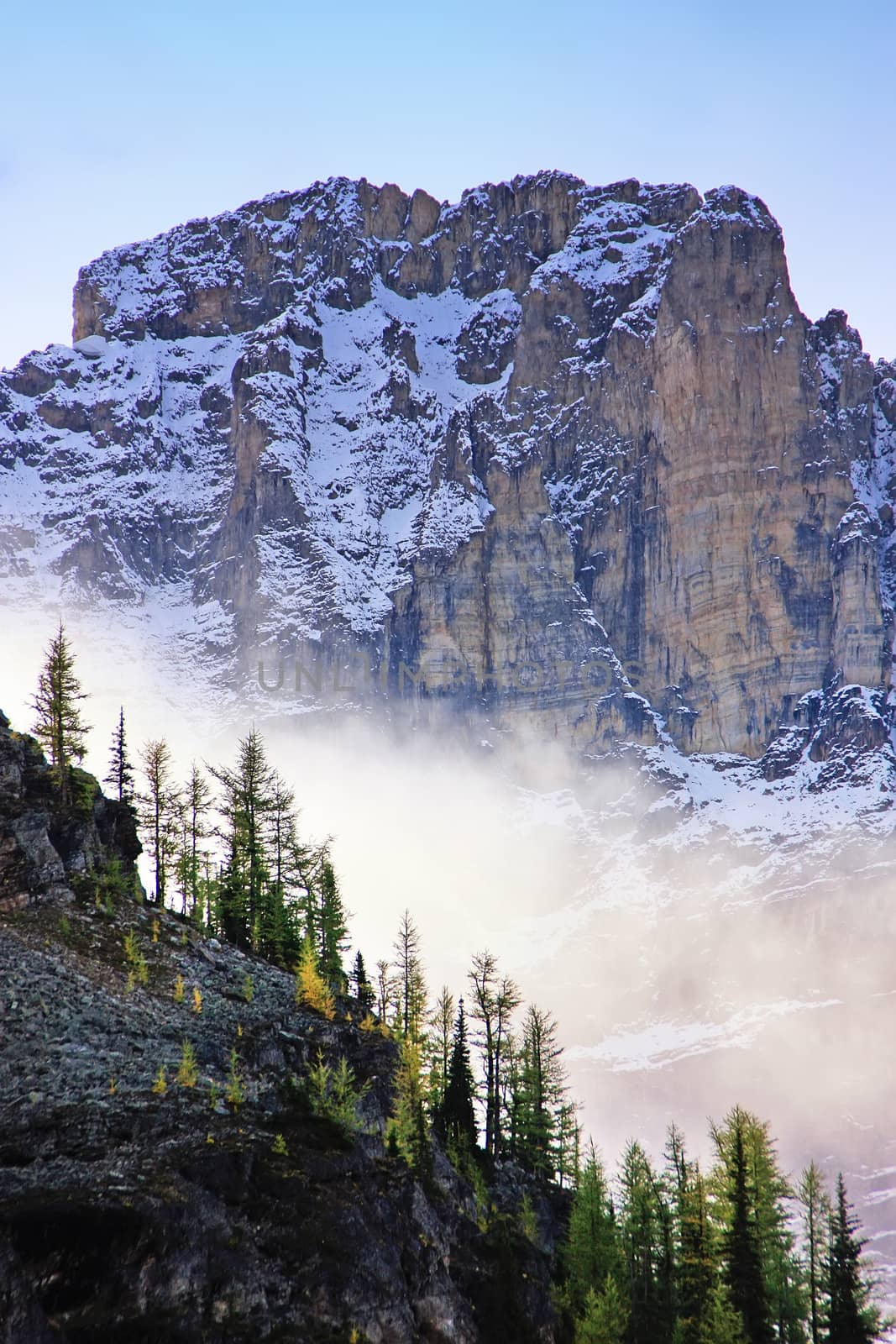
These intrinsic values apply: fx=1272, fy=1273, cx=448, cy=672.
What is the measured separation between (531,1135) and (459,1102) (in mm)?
6954

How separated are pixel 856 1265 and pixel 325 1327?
3027cm

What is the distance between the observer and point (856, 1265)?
5194 centimetres

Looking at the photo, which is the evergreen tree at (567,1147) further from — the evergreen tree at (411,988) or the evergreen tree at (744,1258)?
the evergreen tree at (744,1258)

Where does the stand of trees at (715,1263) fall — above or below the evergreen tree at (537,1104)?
below

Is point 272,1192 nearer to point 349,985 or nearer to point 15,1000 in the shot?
point 15,1000

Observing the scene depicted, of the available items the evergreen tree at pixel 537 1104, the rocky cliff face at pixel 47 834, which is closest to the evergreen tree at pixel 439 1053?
the evergreen tree at pixel 537 1104

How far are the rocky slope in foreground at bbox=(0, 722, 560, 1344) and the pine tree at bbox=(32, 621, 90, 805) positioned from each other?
21.4ft

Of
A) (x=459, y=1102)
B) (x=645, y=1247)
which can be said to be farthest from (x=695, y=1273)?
(x=459, y=1102)

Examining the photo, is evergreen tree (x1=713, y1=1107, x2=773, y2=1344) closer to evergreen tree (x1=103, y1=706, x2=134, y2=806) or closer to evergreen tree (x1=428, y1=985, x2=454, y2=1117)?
evergreen tree (x1=428, y1=985, x2=454, y2=1117)

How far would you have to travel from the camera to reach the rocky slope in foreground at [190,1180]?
1103 inches

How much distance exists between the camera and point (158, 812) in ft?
215

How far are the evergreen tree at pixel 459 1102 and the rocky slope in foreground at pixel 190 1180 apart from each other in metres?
7.93

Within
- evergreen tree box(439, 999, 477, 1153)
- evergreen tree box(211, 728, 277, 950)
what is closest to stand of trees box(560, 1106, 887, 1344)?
evergreen tree box(439, 999, 477, 1153)

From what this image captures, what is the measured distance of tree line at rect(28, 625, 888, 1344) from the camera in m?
48.8
